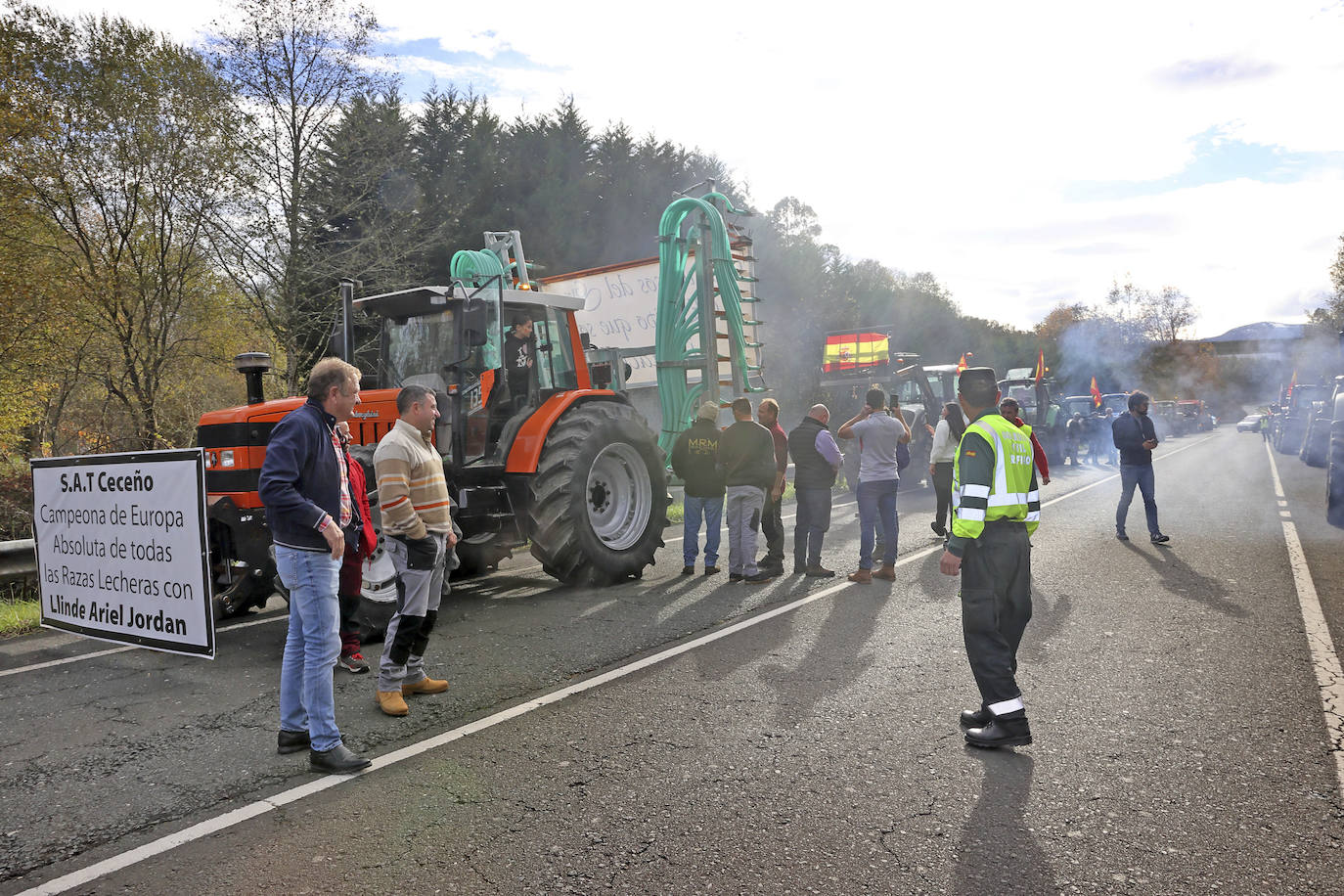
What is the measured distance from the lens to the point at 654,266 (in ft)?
42.8

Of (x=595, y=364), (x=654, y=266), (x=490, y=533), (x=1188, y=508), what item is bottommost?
(x=1188, y=508)

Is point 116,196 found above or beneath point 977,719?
above

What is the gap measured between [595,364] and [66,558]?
196 inches

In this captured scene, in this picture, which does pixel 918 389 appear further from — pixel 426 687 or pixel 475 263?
pixel 426 687

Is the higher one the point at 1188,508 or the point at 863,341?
the point at 863,341

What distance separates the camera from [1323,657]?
5.79 m

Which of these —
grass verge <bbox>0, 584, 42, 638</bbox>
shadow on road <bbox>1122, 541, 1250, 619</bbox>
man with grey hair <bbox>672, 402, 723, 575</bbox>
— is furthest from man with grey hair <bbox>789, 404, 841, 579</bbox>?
grass verge <bbox>0, 584, 42, 638</bbox>

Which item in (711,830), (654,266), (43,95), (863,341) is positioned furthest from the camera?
(863,341)

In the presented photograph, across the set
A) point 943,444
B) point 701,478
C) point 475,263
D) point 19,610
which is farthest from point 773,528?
point 19,610

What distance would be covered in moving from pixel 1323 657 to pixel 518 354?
21.0 feet

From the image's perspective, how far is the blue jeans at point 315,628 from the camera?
411 centimetres

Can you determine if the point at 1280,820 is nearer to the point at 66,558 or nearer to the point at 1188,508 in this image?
the point at 66,558

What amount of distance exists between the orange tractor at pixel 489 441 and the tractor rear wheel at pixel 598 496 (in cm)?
1

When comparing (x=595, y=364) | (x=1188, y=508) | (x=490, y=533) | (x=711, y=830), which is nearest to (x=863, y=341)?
(x=1188, y=508)
